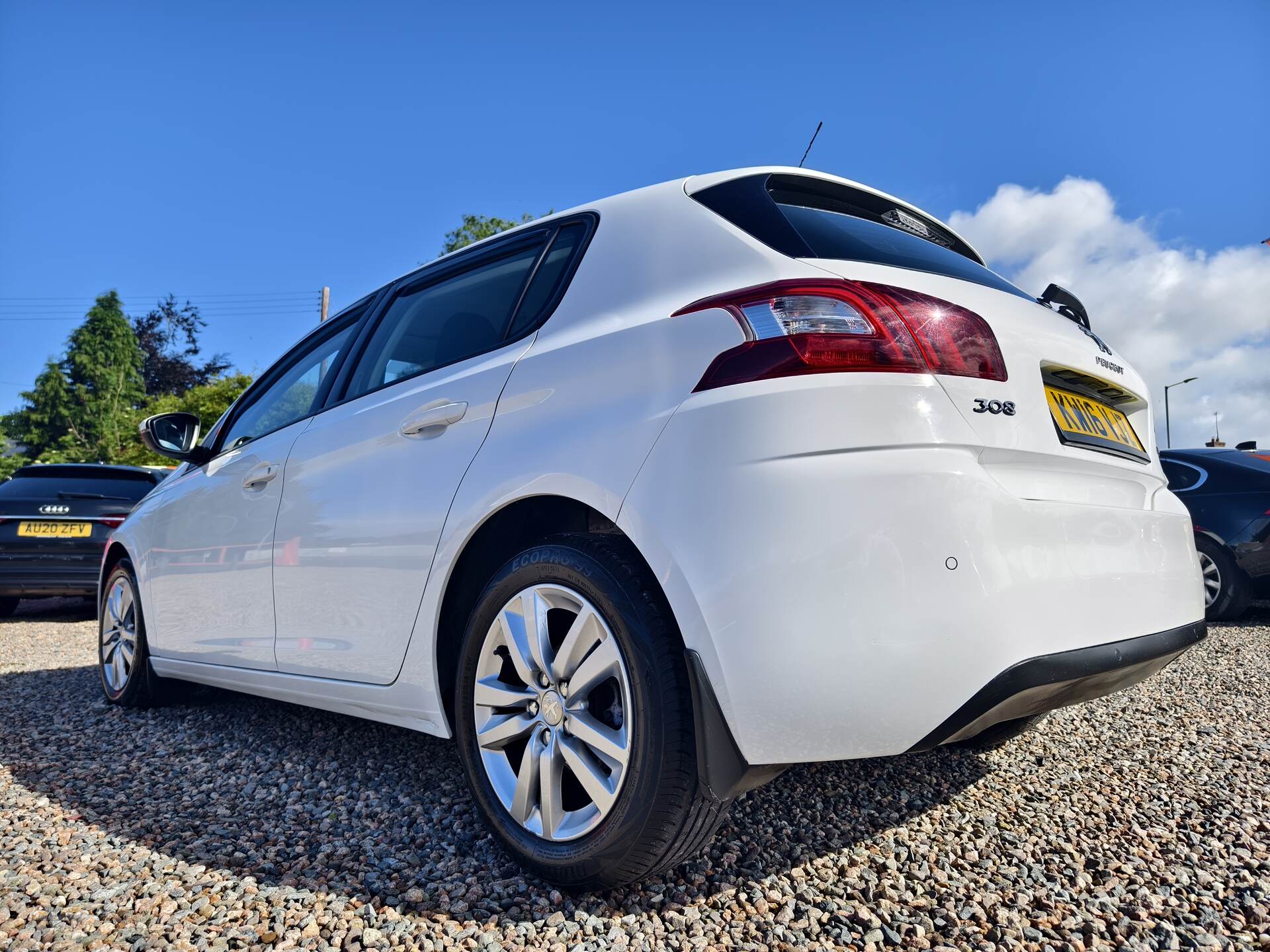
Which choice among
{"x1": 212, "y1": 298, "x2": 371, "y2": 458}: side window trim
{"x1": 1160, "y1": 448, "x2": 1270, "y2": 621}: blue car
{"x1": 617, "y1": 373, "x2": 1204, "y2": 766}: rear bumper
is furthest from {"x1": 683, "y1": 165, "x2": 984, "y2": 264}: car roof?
{"x1": 1160, "y1": 448, "x2": 1270, "y2": 621}: blue car

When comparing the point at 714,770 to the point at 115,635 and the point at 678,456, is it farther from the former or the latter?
the point at 115,635

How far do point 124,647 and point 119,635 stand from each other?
12 centimetres

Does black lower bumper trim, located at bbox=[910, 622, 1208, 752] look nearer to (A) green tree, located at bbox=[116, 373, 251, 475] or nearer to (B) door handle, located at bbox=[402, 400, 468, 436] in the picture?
(B) door handle, located at bbox=[402, 400, 468, 436]

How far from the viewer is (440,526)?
2289 millimetres

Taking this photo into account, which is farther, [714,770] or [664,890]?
[664,890]

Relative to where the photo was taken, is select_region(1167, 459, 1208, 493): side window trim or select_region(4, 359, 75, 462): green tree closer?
select_region(1167, 459, 1208, 493): side window trim

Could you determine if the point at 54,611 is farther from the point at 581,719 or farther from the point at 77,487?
the point at 581,719

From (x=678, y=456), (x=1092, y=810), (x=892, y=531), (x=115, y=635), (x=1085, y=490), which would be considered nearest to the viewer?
(x=892, y=531)

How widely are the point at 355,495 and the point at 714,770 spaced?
4.93 ft

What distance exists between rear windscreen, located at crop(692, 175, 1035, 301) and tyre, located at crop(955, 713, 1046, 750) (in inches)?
50.9

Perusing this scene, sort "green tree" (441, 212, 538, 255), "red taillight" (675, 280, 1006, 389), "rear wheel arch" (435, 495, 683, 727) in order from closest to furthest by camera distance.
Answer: "red taillight" (675, 280, 1006, 389) → "rear wheel arch" (435, 495, 683, 727) → "green tree" (441, 212, 538, 255)

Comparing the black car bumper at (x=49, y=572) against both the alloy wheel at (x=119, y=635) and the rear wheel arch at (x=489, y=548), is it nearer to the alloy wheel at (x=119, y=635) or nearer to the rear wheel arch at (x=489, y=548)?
the alloy wheel at (x=119, y=635)

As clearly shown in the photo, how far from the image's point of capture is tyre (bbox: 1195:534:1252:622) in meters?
6.48

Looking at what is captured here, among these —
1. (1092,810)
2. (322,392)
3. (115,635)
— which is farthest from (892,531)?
(115,635)
